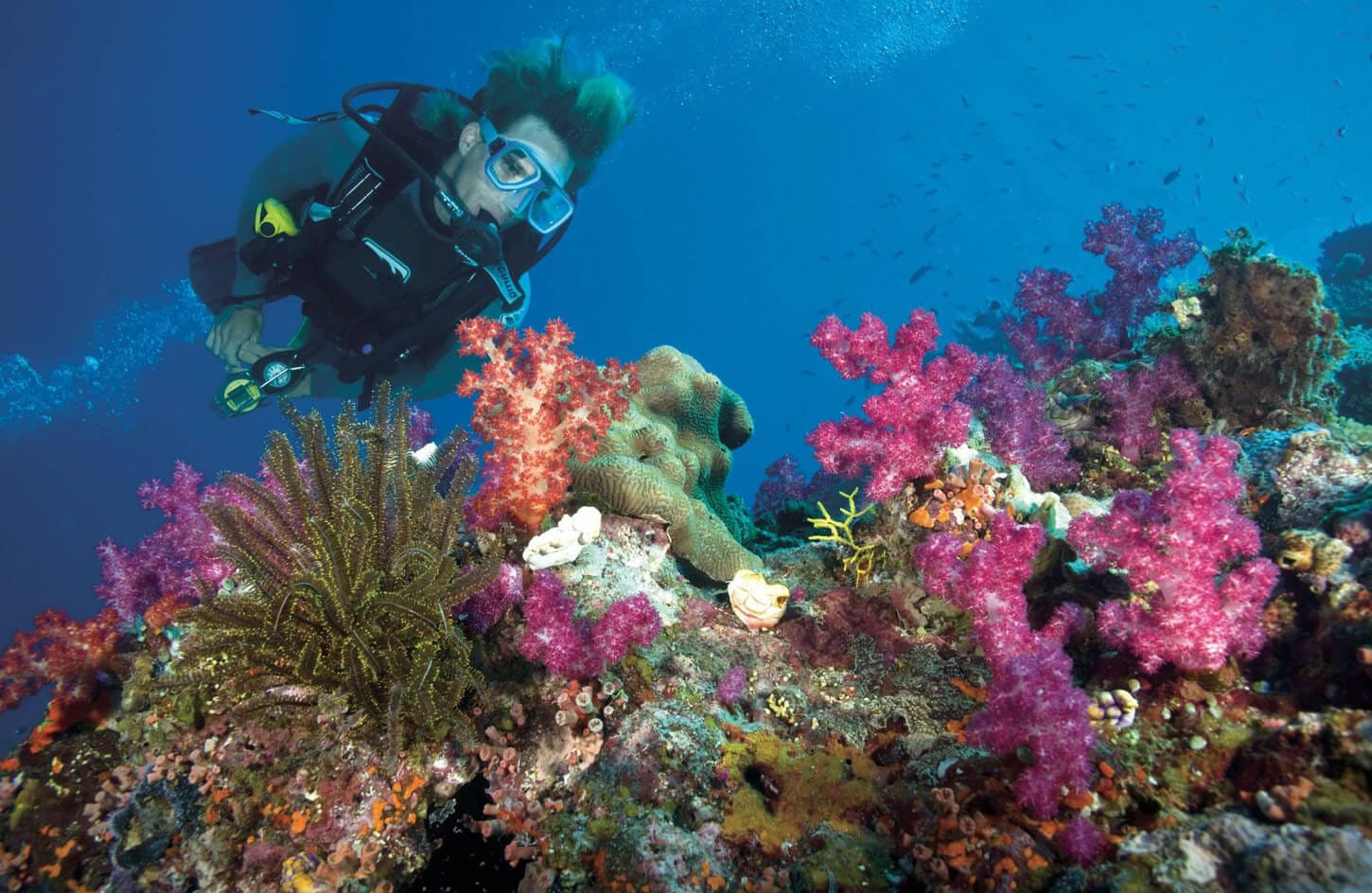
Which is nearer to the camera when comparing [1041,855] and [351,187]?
[1041,855]

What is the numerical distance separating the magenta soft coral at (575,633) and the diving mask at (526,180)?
575 centimetres

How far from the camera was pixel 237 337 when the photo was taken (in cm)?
782

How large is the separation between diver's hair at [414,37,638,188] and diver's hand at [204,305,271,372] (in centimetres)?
337

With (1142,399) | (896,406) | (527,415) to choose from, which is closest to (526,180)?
(527,415)

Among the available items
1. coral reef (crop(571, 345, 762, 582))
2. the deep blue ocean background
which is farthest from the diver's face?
the deep blue ocean background

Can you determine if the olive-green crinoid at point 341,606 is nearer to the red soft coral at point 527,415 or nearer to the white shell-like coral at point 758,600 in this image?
the red soft coral at point 527,415

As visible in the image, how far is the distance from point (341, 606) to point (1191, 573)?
364 cm

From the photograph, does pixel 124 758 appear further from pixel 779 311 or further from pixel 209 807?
pixel 779 311

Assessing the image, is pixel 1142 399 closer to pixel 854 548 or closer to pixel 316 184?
pixel 854 548

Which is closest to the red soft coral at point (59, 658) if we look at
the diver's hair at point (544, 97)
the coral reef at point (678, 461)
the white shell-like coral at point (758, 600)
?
the coral reef at point (678, 461)

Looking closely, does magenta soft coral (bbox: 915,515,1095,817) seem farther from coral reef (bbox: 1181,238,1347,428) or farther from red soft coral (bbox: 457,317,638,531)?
coral reef (bbox: 1181,238,1347,428)

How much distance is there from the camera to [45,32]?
2229 inches

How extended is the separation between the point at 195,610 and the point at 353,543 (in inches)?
26.6

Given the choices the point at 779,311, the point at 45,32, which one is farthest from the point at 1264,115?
the point at 45,32
